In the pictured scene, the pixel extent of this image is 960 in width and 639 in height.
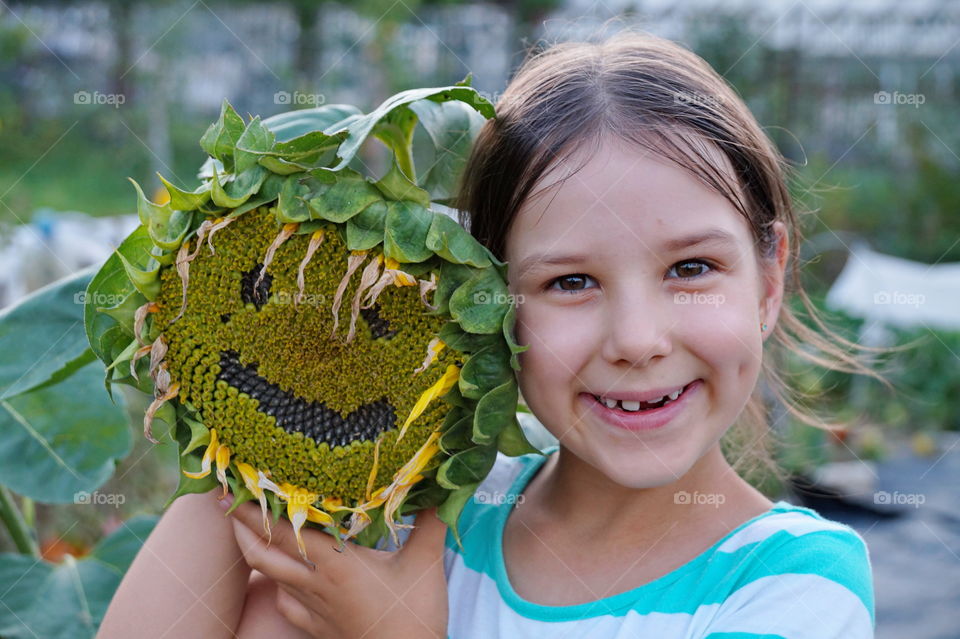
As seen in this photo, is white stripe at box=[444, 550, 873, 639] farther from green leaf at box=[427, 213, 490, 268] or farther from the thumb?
green leaf at box=[427, 213, 490, 268]

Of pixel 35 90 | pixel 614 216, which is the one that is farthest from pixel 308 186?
pixel 35 90

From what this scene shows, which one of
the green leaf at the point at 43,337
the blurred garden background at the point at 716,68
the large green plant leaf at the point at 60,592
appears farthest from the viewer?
the blurred garden background at the point at 716,68

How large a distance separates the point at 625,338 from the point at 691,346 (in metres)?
0.11

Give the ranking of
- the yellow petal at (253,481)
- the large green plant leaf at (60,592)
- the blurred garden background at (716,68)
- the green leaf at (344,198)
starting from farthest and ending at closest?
the blurred garden background at (716,68) → the large green plant leaf at (60,592) → the yellow petal at (253,481) → the green leaf at (344,198)

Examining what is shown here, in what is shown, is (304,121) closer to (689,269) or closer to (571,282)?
(571,282)

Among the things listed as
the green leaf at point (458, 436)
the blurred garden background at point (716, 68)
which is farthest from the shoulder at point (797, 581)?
the blurred garden background at point (716, 68)

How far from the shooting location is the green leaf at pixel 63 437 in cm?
164

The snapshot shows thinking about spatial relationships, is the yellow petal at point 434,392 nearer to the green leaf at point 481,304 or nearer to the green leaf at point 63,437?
the green leaf at point 481,304

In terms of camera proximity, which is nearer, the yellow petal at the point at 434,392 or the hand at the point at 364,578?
the yellow petal at the point at 434,392

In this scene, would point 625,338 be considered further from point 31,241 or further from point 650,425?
point 31,241

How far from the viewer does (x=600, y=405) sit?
129cm

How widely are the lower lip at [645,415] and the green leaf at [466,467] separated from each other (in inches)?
6.5

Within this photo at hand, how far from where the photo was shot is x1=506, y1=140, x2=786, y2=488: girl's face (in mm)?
1202

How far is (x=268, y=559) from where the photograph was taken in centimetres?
134
